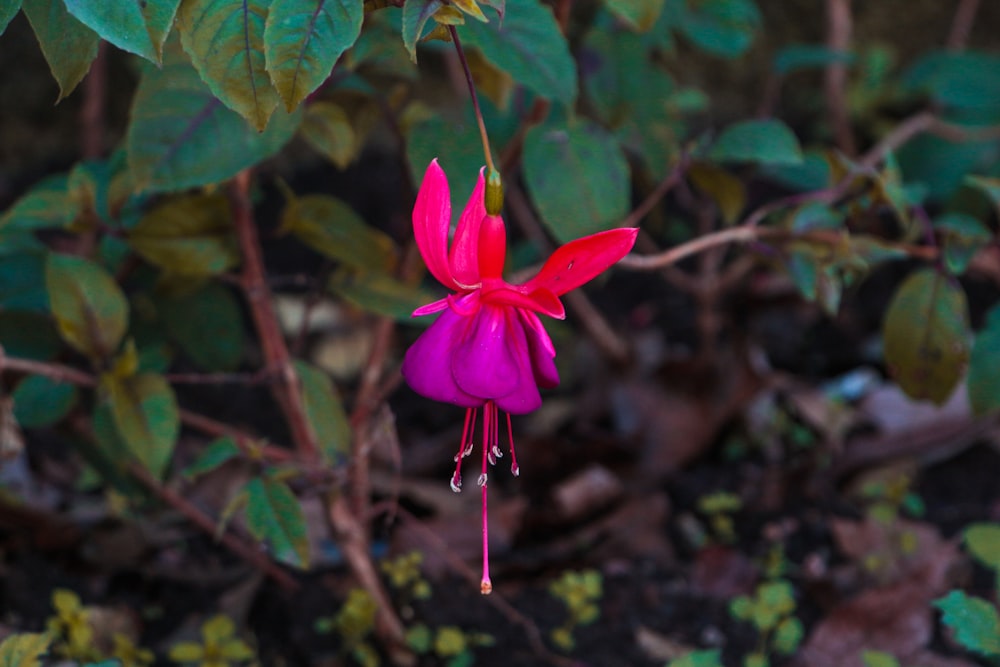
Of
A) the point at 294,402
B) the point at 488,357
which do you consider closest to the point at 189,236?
the point at 294,402

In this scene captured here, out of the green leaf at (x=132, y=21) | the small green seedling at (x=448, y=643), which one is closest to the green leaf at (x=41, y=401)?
the small green seedling at (x=448, y=643)

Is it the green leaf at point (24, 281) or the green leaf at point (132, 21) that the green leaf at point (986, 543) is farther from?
the green leaf at point (24, 281)

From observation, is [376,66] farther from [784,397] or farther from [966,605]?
[784,397]

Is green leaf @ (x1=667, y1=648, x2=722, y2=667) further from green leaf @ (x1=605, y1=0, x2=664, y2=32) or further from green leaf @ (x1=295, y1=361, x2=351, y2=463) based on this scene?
green leaf @ (x1=605, y1=0, x2=664, y2=32)

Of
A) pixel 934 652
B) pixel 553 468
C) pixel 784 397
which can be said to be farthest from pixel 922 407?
pixel 553 468

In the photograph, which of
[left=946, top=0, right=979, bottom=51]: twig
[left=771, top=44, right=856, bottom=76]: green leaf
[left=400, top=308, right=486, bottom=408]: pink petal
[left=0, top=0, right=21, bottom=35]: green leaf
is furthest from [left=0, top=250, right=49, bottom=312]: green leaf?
[left=946, top=0, right=979, bottom=51]: twig

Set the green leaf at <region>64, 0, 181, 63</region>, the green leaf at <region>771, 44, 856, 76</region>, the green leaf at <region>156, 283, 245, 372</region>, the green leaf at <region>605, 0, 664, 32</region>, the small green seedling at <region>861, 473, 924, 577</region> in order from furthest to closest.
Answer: the green leaf at <region>771, 44, 856, 76</region>
the small green seedling at <region>861, 473, 924, 577</region>
the green leaf at <region>156, 283, 245, 372</region>
the green leaf at <region>605, 0, 664, 32</region>
the green leaf at <region>64, 0, 181, 63</region>

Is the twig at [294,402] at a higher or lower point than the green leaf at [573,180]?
lower
